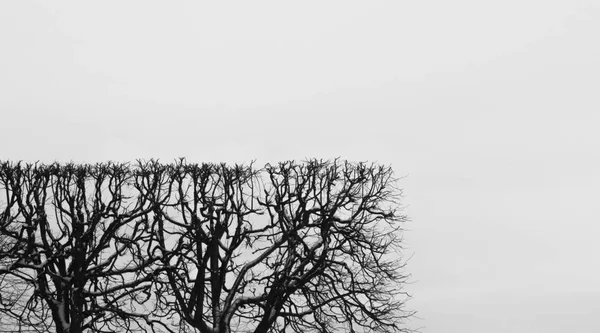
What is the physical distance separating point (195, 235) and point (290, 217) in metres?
3.76

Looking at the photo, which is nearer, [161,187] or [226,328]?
[226,328]

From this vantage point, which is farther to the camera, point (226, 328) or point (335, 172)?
point (335, 172)

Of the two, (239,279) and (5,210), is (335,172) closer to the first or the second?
(239,279)

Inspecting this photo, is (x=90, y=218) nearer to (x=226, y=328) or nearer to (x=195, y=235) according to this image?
(x=195, y=235)

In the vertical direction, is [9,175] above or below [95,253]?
above

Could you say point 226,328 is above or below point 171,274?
below

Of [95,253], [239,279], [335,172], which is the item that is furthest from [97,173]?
[335,172]

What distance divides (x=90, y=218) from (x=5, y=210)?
2977 millimetres

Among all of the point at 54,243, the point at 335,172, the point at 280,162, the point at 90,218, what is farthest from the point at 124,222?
the point at 335,172

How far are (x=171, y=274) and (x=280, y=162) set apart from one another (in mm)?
5702

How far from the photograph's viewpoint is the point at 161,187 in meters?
23.1

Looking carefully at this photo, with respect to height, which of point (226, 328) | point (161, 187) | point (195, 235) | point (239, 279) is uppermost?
point (161, 187)

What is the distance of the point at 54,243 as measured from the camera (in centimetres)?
2239

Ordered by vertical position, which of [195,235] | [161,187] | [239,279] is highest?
[161,187]
